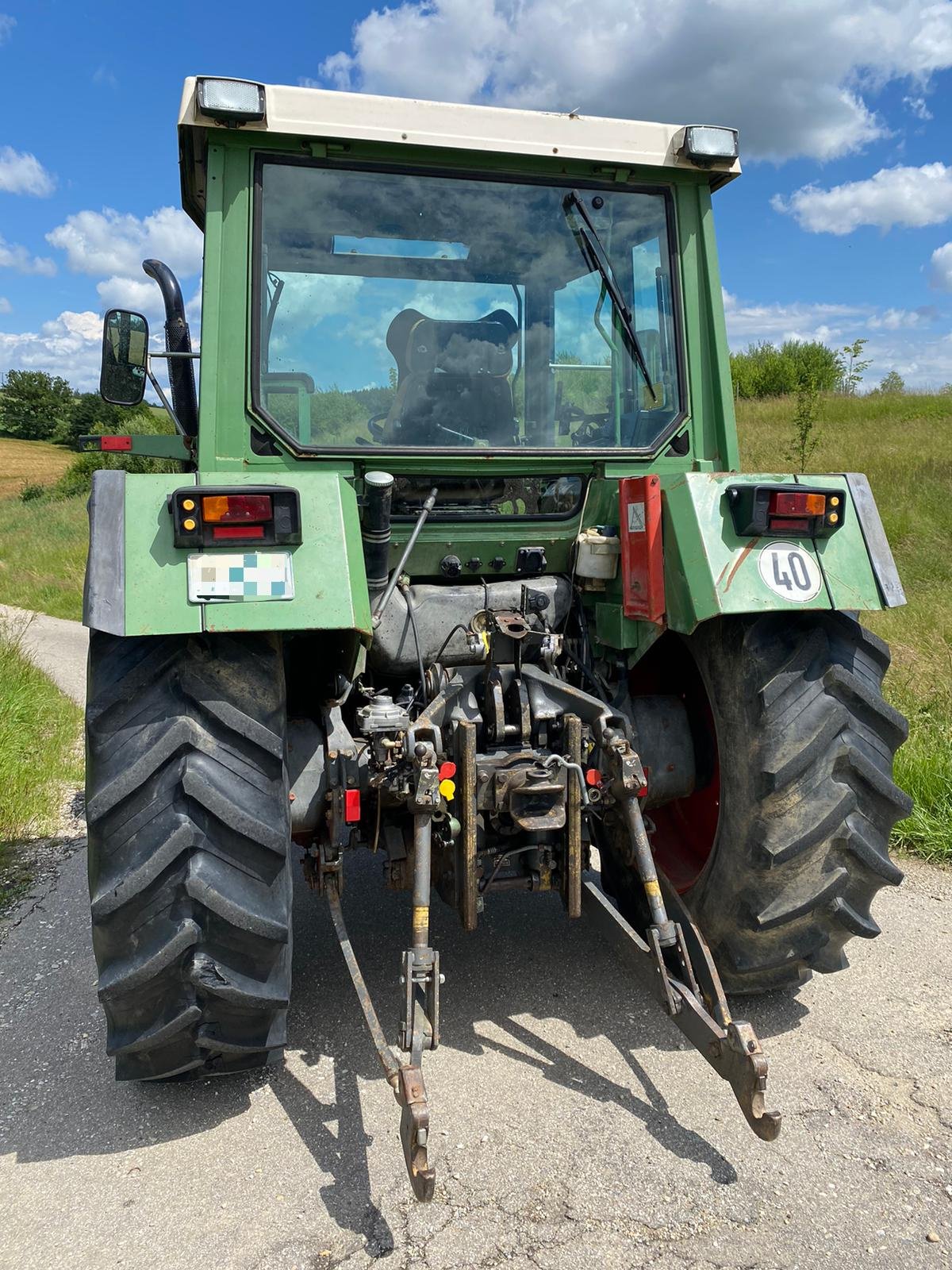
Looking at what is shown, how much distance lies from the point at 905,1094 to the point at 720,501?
1671mm

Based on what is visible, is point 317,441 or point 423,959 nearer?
point 423,959

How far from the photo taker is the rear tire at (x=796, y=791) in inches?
105

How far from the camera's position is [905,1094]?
8.47ft

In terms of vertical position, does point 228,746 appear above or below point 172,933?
above

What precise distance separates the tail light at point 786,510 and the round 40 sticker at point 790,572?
0.05 metres

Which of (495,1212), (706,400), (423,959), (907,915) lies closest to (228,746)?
(423,959)

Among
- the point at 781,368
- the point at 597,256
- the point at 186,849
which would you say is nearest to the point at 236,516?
the point at 186,849

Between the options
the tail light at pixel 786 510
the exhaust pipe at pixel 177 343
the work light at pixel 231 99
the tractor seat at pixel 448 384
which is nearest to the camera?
the tail light at pixel 786 510

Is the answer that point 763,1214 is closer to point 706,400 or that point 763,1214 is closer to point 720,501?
point 720,501

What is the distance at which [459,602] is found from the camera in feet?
9.91

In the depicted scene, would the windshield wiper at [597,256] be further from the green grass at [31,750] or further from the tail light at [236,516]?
the green grass at [31,750]

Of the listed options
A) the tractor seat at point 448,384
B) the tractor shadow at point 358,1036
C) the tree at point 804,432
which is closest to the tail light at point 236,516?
the tractor seat at point 448,384

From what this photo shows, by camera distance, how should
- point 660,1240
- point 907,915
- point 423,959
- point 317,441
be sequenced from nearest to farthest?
point 660,1240 < point 423,959 < point 317,441 < point 907,915

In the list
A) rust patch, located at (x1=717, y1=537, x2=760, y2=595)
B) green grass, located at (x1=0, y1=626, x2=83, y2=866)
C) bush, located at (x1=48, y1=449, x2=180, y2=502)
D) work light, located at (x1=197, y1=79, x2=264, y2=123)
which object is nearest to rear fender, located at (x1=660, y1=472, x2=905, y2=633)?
rust patch, located at (x1=717, y1=537, x2=760, y2=595)
